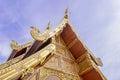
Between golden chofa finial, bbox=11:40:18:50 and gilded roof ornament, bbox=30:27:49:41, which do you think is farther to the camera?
golden chofa finial, bbox=11:40:18:50

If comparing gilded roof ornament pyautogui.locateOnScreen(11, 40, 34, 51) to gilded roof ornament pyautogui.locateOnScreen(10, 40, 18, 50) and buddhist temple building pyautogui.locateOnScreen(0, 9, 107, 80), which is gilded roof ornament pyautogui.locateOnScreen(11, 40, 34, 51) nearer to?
gilded roof ornament pyautogui.locateOnScreen(10, 40, 18, 50)

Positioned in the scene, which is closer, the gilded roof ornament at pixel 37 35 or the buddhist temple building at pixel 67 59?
the gilded roof ornament at pixel 37 35

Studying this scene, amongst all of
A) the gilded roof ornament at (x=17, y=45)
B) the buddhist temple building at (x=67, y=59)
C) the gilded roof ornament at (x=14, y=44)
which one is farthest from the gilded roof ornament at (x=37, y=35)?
the gilded roof ornament at (x=14, y=44)

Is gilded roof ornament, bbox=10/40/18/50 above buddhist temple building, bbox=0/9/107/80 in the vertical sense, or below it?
above

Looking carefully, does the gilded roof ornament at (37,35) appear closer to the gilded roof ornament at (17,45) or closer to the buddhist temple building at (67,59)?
the buddhist temple building at (67,59)

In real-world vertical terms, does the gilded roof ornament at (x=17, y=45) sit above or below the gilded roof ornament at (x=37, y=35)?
above

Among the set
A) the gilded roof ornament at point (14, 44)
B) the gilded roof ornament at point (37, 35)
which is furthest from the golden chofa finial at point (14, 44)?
the gilded roof ornament at point (37, 35)

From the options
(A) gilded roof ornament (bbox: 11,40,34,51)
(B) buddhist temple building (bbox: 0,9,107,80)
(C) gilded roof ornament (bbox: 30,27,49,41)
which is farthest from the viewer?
(A) gilded roof ornament (bbox: 11,40,34,51)

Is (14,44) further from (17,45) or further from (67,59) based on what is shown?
(67,59)

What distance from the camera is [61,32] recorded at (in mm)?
7711

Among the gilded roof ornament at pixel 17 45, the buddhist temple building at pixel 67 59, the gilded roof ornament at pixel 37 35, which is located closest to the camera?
the gilded roof ornament at pixel 37 35

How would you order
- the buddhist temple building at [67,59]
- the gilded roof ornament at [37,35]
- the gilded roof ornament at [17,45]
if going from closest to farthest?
1. the gilded roof ornament at [37,35]
2. the buddhist temple building at [67,59]
3. the gilded roof ornament at [17,45]

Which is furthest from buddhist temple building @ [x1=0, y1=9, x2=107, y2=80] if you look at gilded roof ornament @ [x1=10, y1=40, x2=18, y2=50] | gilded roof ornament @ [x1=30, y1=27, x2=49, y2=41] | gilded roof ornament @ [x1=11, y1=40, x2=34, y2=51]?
gilded roof ornament @ [x1=10, y1=40, x2=18, y2=50]

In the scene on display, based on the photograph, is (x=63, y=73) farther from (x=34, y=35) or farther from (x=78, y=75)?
(x=34, y=35)
